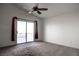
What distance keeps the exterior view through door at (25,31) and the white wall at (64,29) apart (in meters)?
1.43

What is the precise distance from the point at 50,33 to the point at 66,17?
201 cm

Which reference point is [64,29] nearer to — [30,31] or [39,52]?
[39,52]

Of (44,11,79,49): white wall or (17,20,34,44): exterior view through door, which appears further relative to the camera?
(17,20,34,44): exterior view through door

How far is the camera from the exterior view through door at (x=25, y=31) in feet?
19.7

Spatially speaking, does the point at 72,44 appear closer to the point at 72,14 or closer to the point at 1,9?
the point at 72,14

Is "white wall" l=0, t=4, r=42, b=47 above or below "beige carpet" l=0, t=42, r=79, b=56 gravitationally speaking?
above

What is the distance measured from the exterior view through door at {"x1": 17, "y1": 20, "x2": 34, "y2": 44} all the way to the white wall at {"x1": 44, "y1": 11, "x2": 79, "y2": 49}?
1427 millimetres

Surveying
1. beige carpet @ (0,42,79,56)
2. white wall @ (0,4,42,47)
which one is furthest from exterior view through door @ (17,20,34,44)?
beige carpet @ (0,42,79,56)

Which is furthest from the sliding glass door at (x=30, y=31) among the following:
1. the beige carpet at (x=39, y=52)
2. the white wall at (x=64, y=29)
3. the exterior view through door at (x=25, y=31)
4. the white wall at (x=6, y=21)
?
the beige carpet at (x=39, y=52)

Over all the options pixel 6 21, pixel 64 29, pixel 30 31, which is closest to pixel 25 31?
pixel 30 31

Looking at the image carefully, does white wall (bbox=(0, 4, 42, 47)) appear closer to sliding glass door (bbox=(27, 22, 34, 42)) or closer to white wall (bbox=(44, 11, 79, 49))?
sliding glass door (bbox=(27, 22, 34, 42))

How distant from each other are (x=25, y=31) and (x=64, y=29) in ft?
10.6

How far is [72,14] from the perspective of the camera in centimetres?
490

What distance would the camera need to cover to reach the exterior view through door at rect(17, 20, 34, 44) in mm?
6000
